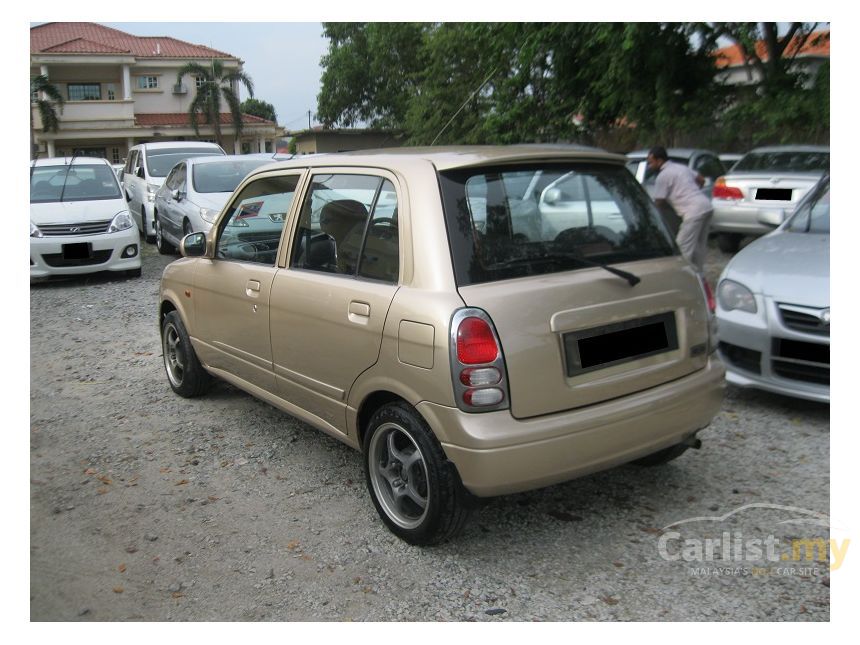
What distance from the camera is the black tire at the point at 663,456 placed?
4.23m

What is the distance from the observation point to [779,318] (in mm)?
5133

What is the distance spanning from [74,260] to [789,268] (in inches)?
377

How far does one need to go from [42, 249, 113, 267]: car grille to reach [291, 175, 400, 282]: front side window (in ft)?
26.7

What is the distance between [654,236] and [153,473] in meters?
3.13

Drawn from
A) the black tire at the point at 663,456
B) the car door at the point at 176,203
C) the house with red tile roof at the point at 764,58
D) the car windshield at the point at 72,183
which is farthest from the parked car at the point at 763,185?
the car windshield at the point at 72,183

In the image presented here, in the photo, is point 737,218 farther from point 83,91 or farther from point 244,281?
point 83,91

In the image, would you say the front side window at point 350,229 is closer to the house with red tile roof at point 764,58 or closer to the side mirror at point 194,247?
the side mirror at point 194,247

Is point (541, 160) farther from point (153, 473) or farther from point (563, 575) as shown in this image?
point (153, 473)

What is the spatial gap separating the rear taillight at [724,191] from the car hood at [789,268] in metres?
6.06

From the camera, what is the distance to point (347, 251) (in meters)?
3.98

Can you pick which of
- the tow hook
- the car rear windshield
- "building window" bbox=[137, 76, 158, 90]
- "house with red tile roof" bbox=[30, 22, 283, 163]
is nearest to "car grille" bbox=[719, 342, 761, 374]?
the tow hook

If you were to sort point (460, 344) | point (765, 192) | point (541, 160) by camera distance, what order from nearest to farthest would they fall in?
point (460, 344), point (541, 160), point (765, 192)

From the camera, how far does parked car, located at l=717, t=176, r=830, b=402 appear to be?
4992 mm

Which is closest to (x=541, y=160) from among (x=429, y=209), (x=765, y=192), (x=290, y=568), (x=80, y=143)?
(x=429, y=209)
